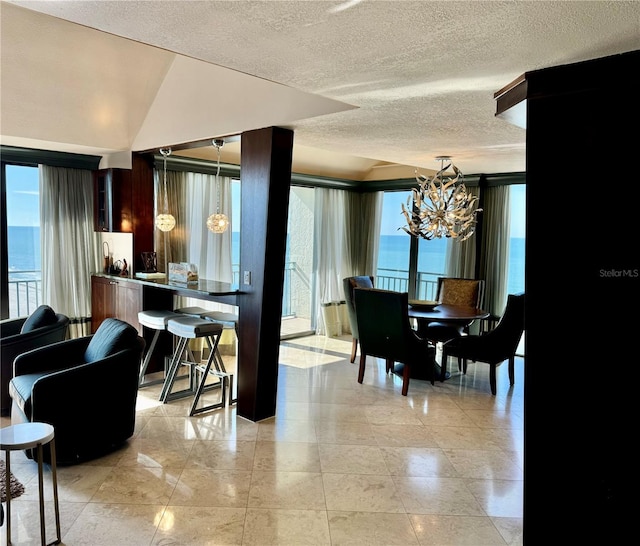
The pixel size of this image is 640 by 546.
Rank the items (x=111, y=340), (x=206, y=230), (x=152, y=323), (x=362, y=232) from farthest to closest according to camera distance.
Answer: (x=362, y=232) → (x=206, y=230) → (x=152, y=323) → (x=111, y=340)

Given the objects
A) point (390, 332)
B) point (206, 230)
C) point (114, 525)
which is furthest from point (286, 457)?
point (206, 230)

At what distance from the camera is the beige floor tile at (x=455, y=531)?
8.38 ft

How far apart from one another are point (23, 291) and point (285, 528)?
4.30 metres

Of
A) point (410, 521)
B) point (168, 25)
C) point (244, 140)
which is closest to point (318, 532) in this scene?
point (410, 521)

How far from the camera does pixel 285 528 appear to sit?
2.63m

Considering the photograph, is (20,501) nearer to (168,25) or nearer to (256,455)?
(256,455)

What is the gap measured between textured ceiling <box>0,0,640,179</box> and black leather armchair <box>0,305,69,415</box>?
1.70m

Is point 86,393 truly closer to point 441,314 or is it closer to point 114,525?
point 114,525

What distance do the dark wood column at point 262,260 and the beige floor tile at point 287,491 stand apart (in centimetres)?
97

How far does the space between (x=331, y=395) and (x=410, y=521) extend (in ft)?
7.10

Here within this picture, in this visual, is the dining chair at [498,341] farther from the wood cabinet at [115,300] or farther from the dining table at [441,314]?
the wood cabinet at [115,300]

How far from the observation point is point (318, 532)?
2604mm

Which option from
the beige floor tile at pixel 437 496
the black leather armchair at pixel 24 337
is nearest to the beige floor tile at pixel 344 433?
the beige floor tile at pixel 437 496

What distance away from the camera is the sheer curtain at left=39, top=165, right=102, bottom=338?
5277 mm
